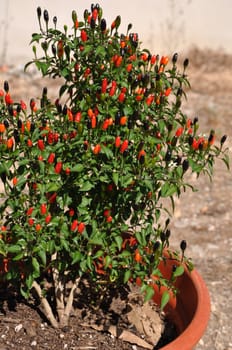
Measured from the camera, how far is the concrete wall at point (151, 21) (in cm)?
980

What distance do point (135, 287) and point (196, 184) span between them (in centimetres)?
251

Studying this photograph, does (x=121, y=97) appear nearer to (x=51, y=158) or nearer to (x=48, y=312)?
(x=51, y=158)

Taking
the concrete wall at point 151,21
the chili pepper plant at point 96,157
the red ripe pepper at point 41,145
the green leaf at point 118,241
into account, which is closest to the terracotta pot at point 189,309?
the chili pepper plant at point 96,157

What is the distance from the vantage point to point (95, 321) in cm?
303

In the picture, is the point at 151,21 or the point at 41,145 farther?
the point at 151,21

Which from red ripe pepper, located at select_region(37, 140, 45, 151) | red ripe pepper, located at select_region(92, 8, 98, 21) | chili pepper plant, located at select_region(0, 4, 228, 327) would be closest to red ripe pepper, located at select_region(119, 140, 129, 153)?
chili pepper plant, located at select_region(0, 4, 228, 327)

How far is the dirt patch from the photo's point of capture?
2904mm

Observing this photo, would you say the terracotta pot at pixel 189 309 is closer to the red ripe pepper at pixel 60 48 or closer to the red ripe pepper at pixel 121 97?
the red ripe pepper at pixel 121 97

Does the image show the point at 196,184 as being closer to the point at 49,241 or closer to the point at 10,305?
the point at 10,305

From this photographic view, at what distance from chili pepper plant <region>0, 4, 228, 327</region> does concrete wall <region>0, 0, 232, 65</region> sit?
695 cm

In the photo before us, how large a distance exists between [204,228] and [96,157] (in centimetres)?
278

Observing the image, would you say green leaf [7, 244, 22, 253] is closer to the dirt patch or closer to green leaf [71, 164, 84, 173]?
green leaf [71, 164, 84, 173]

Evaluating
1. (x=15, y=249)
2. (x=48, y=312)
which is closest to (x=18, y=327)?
(x=48, y=312)

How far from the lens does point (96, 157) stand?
2.31 meters
